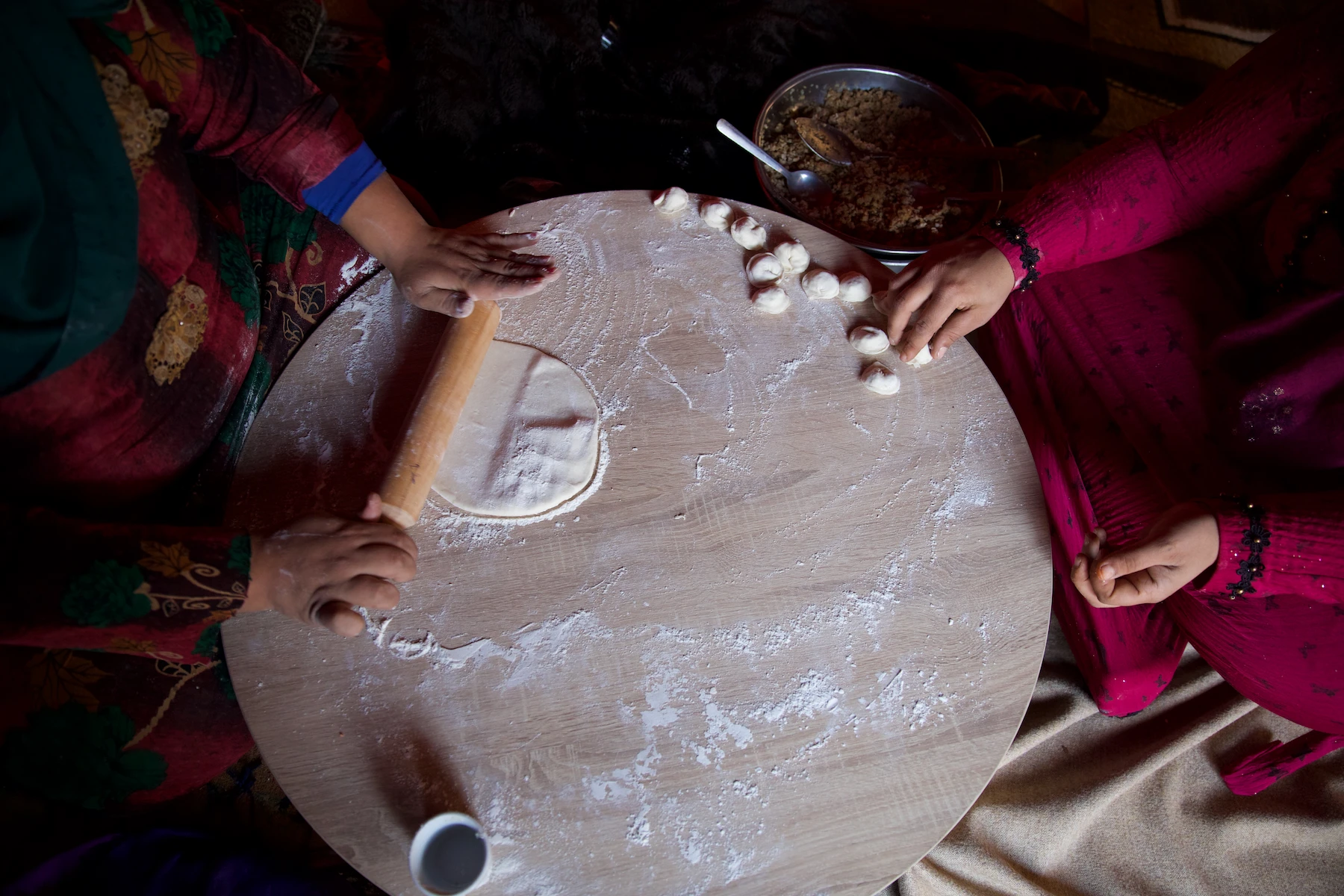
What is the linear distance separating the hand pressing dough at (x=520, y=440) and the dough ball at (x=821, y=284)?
1.33 ft

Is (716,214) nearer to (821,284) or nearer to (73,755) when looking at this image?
(821,284)

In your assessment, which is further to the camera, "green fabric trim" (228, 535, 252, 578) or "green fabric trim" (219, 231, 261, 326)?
"green fabric trim" (219, 231, 261, 326)

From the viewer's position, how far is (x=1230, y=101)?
1217mm

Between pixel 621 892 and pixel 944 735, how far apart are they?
1.45 feet

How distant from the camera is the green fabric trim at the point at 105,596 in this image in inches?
32.0

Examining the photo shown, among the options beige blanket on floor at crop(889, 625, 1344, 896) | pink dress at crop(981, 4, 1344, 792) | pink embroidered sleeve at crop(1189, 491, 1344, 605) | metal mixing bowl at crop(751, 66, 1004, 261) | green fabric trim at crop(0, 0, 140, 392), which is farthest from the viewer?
metal mixing bowl at crop(751, 66, 1004, 261)

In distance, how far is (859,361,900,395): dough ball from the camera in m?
1.11

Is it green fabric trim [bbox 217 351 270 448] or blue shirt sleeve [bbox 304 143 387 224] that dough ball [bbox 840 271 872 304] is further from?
green fabric trim [bbox 217 351 270 448]

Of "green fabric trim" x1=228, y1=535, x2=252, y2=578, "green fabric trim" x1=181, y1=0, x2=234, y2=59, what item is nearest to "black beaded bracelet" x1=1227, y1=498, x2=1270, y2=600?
"green fabric trim" x1=228, y1=535, x2=252, y2=578

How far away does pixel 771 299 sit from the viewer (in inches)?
45.6

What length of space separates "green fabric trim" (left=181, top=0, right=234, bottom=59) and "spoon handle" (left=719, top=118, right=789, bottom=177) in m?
0.81

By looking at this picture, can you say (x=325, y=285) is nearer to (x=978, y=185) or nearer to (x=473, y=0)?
(x=473, y=0)

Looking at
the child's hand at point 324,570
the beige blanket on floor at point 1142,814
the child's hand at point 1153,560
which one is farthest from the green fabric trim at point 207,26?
the beige blanket on floor at point 1142,814

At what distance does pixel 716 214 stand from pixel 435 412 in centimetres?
58
